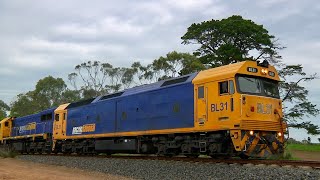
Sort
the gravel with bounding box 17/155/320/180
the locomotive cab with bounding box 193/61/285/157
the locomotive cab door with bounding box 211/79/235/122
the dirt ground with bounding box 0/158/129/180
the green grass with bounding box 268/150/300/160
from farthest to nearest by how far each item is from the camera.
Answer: the green grass with bounding box 268/150/300/160 < the locomotive cab door with bounding box 211/79/235/122 < the locomotive cab with bounding box 193/61/285/157 < the dirt ground with bounding box 0/158/129/180 < the gravel with bounding box 17/155/320/180

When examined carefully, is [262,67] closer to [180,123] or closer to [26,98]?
[180,123]

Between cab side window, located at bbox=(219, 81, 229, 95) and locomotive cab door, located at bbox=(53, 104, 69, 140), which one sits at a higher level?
cab side window, located at bbox=(219, 81, 229, 95)

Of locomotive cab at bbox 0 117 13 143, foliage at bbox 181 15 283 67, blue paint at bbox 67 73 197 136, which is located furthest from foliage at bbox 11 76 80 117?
blue paint at bbox 67 73 197 136

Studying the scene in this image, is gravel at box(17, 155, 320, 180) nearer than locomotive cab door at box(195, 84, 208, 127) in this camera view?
Yes

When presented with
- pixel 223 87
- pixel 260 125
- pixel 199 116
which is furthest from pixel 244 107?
pixel 199 116

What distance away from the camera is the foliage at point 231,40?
34.3 m

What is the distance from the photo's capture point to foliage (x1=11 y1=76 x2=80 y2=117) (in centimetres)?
9562

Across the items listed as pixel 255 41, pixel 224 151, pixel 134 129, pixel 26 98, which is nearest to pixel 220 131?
pixel 224 151

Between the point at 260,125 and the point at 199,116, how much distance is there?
8.71 ft

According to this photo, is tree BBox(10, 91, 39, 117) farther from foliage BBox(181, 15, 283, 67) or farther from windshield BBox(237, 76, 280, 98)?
windshield BBox(237, 76, 280, 98)

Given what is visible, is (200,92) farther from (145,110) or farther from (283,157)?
(283,157)

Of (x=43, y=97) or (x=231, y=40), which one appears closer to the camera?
(x=231, y=40)

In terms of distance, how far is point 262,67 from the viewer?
15.8 m

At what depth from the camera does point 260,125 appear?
14703 mm
